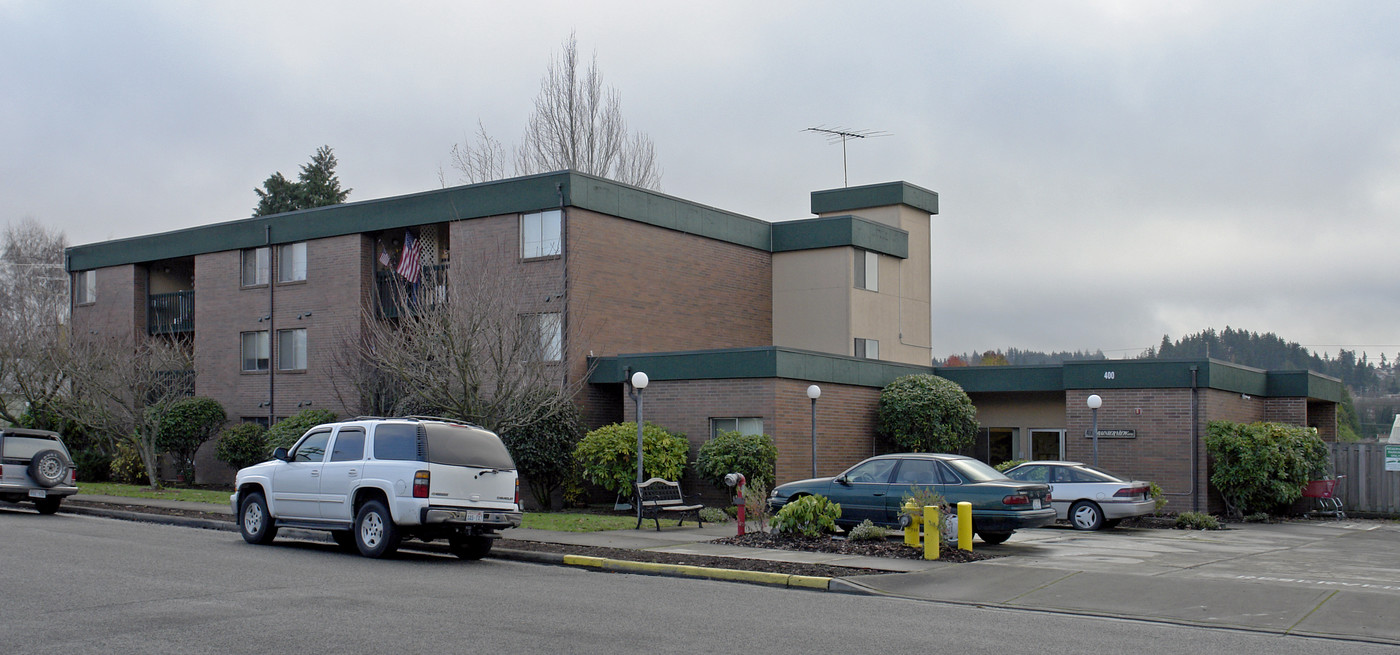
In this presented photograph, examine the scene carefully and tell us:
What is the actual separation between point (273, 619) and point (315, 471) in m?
6.64

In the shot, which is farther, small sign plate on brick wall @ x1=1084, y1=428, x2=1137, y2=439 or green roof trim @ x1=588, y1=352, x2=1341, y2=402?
small sign plate on brick wall @ x1=1084, y1=428, x2=1137, y2=439

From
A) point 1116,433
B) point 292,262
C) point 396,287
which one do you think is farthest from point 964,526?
point 292,262

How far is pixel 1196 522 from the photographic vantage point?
75.0 feet

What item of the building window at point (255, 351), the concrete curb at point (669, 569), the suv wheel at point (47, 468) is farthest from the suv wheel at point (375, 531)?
the building window at point (255, 351)

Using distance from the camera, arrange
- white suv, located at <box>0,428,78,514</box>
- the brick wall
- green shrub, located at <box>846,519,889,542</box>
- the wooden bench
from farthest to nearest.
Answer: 1. the brick wall
2. white suv, located at <box>0,428,78,514</box>
3. the wooden bench
4. green shrub, located at <box>846,519,889,542</box>

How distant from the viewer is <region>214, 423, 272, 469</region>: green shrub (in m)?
32.5

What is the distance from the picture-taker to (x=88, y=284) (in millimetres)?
40250

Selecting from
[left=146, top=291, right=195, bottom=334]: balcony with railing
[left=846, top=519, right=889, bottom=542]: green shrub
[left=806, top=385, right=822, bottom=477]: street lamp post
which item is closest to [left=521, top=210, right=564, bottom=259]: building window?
[left=806, top=385, right=822, bottom=477]: street lamp post

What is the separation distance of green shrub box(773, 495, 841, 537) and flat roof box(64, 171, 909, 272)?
1241 cm

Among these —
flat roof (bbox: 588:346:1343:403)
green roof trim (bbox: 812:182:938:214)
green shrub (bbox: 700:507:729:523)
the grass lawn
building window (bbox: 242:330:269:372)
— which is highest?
green roof trim (bbox: 812:182:938:214)

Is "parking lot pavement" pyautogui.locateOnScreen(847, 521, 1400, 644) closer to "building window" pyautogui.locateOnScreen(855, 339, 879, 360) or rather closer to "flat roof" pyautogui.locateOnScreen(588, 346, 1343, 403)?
"flat roof" pyautogui.locateOnScreen(588, 346, 1343, 403)

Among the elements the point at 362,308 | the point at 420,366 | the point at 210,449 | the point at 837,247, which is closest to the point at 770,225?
the point at 837,247

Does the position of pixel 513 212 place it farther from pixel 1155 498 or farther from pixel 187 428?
pixel 1155 498

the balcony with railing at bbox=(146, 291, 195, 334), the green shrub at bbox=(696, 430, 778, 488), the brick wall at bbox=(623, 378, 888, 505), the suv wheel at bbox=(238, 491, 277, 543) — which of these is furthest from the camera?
the balcony with railing at bbox=(146, 291, 195, 334)
